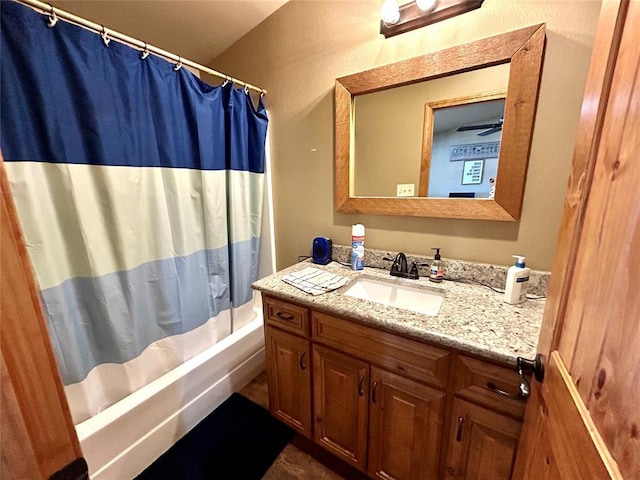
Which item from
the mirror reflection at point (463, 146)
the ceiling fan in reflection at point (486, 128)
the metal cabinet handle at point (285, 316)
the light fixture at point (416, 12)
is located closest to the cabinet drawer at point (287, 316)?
the metal cabinet handle at point (285, 316)

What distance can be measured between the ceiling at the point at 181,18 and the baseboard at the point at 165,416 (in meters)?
1.92

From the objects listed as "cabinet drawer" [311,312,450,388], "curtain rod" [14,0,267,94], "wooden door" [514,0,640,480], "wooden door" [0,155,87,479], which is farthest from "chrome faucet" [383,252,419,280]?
"curtain rod" [14,0,267,94]

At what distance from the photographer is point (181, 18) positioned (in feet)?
4.95

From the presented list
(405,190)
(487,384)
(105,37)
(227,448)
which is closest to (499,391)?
(487,384)

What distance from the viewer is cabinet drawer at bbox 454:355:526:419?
0.77m

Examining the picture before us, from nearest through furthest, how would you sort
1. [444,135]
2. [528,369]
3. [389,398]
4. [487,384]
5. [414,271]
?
[528,369] → [487,384] → [389,398] → [444,135] → [414,271]

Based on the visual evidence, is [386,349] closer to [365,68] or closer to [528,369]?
[528,369]

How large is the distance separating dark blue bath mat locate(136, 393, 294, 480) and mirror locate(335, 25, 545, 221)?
1322 mm

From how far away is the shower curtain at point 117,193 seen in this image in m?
0.92

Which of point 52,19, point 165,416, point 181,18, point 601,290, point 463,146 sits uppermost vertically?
point 181,18

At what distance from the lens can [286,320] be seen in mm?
1229

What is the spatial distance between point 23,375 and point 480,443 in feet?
3.75

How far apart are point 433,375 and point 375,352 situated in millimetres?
208

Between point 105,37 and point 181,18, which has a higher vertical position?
point 181,18
